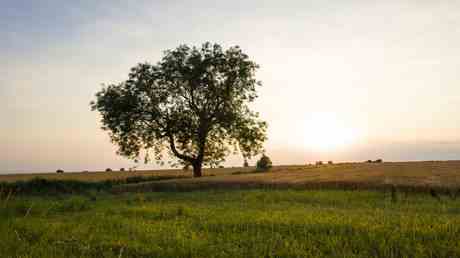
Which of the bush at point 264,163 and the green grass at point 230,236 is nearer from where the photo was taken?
the green grass at point 230,236

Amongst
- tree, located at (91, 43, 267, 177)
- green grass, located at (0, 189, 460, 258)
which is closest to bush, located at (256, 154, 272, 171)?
tree, located at (91, 43, 267, 177)

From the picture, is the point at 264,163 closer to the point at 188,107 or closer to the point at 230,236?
the point at 188,107

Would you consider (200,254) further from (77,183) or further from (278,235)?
(77,183)

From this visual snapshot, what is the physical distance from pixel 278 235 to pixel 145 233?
306 centimetres

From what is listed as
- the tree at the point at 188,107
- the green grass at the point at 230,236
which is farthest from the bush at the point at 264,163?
the green grass at the point at 230,236

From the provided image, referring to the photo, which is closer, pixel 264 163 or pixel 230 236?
pixel 230 236

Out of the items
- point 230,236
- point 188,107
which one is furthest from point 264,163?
point 230,236

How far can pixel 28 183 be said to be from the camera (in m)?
35.4

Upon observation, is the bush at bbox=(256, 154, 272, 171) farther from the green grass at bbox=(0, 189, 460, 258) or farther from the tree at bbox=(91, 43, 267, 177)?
the green grass at bbox=(0, 189, 460, 258)

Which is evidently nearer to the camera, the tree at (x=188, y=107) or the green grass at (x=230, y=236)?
the green grass at (x=230, y=236)

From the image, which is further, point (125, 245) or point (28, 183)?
point (28, 183)

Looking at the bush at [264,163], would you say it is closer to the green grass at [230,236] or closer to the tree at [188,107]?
the tree at [188,107]

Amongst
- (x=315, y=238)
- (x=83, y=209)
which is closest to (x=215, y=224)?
(x=315, y=238)

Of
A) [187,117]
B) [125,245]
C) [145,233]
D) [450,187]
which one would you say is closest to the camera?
[125,245]
